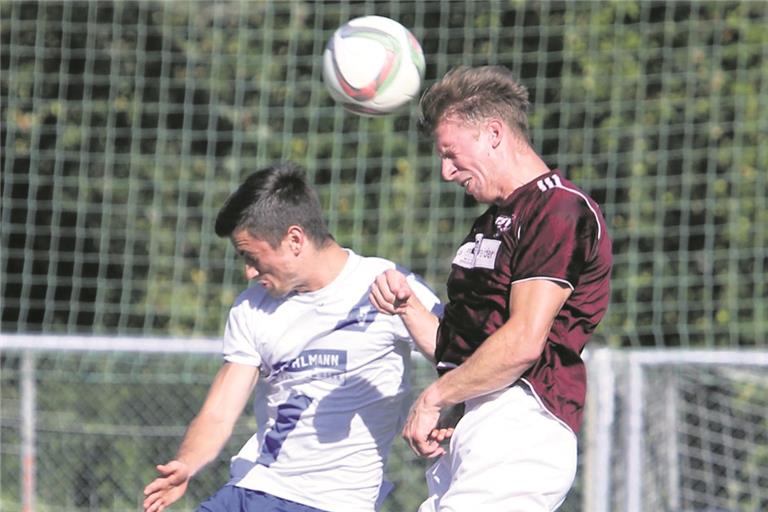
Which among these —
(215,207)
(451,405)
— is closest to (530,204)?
(451,405)

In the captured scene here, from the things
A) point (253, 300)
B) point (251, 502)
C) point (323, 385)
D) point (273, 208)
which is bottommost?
point (251, 502)

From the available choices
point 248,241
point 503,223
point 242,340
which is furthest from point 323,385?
point 503,223

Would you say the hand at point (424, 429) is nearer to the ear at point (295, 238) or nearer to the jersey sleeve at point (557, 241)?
the jersey sleeve at point (557, 241)

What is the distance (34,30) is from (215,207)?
171 centimetres

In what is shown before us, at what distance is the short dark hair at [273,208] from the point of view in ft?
13.5

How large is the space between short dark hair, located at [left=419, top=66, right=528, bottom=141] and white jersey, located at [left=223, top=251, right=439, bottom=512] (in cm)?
80

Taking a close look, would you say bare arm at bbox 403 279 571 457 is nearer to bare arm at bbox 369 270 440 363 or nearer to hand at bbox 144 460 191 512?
bare arm at bbox 369 270 440 363

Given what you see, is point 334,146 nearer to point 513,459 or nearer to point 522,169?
point 522,169

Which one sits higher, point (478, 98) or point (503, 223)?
point (478, 98)

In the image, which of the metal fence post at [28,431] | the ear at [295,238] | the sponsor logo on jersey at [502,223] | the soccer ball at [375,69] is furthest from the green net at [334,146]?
the sponsor logo on jersey at [502,223]

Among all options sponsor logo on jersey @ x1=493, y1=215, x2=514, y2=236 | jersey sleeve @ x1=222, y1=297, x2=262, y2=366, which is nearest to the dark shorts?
jersey sleeve @ x1=222, y1=297, x2=262, y2=366

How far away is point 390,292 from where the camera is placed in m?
3.69

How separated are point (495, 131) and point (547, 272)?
46 centimetres

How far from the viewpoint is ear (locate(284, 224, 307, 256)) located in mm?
4145
